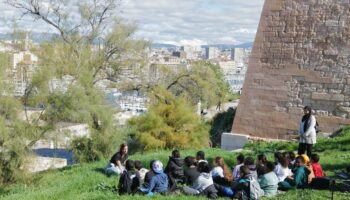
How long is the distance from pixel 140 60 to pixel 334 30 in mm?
10134

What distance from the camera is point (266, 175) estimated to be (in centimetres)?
723

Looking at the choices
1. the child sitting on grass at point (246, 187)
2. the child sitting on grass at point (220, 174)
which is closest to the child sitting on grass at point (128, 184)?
the child sitting on grass at point (220, 174)

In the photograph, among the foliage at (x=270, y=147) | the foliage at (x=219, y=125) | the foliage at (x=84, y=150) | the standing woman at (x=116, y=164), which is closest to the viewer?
the standing woman at (x=116, y=164)

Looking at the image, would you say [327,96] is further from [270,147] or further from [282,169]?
[282,169]

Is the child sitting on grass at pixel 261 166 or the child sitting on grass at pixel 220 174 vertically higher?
the child sitting on grass at pixel 261 166

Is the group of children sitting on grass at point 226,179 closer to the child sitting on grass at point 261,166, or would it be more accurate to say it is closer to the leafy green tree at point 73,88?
the child sitting on grass at point 261,166

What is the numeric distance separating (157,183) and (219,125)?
495 inches

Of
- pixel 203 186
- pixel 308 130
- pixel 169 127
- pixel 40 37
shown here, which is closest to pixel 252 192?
pixel 203 186

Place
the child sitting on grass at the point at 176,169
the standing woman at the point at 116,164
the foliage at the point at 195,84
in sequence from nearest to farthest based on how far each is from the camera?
the child sitting on grass at the point at 176,169, the standing woman at the point at 116,164, the foliage at the point at 195,84

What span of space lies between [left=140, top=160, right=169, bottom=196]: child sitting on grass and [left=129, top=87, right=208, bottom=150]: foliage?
9751 millimetres

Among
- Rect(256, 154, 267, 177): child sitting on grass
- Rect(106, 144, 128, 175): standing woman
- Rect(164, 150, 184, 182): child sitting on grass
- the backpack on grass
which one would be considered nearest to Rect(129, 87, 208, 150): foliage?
Rect(106, 144, 128, 175): standing woman

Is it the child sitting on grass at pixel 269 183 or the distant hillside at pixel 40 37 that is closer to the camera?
the child sitting on grass at pixel 269 183

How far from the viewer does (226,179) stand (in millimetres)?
7617

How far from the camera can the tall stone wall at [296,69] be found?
507 inches
